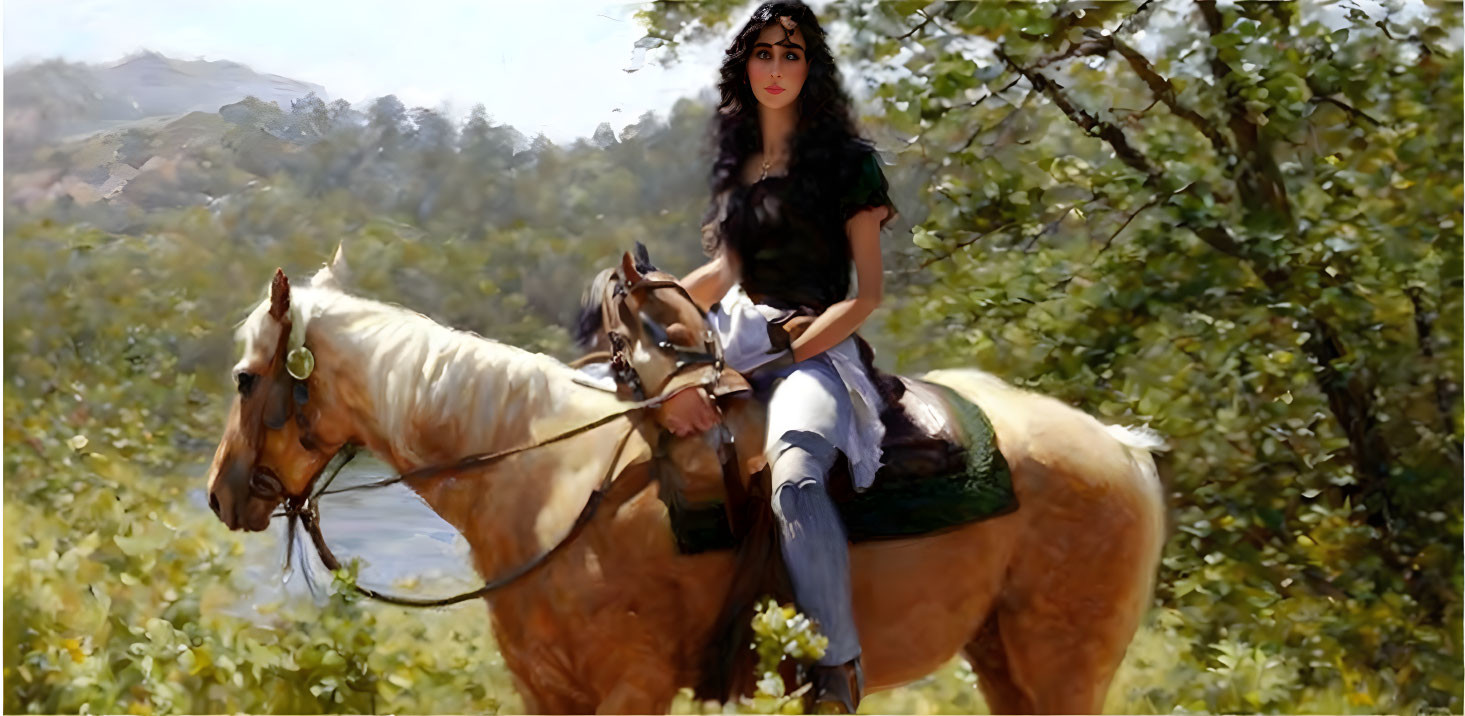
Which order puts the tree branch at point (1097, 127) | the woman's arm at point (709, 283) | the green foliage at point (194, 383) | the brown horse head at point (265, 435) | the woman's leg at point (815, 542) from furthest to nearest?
1. the tree branch at point (1097, 127)
2. the green foliage at point (194, 383)
3. the woman's arm at point (709, 283)
4. the brown horse head at point (265, 435)
5. the woman's leg at point (815, 542)

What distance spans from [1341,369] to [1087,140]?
3.37ft

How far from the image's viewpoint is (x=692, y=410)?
9.57 feet

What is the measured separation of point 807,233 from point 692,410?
0.51m

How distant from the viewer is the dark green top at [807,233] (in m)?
3.01

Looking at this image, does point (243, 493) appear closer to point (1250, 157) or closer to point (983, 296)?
point (983, 296)

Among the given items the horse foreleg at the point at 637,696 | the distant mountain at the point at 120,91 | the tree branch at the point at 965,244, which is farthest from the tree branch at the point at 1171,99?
the distant mountain at the point at 120,91

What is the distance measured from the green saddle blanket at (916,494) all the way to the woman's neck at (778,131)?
2.25 feet

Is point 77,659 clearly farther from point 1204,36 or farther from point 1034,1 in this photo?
point 1204,36

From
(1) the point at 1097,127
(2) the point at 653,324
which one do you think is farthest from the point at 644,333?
(1) the point at 1097,127

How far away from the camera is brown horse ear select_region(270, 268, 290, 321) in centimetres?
297

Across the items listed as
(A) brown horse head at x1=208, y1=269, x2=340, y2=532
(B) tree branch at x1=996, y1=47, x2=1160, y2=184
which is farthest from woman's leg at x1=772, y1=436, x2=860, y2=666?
(B) tree branch at x1=996, y1=47, x2=1160, y2=184

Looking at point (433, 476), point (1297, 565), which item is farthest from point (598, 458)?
point (1297, 565)

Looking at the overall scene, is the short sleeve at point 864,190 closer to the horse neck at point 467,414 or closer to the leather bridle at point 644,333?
the leather bridle at point 644,333

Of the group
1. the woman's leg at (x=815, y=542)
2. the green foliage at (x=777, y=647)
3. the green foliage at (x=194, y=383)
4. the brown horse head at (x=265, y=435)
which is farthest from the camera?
the green foliage at (x=194, y=383)
